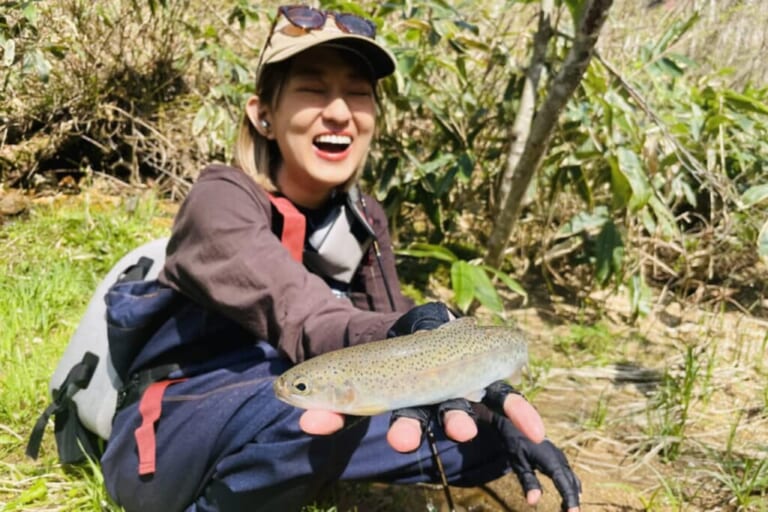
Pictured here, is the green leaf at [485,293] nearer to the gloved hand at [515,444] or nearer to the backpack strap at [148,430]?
the gloved hand at [515,444]

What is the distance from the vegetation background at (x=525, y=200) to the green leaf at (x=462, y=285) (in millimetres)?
11

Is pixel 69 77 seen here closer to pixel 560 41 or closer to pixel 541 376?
pixel 560 41

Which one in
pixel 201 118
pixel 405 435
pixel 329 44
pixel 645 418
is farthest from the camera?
pixel 201 118

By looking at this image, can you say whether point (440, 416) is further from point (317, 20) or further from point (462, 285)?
point (462, 285)

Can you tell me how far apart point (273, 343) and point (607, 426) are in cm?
144

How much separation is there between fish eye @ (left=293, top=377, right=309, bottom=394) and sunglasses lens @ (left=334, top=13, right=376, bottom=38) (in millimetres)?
1075

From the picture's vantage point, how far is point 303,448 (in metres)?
1.58

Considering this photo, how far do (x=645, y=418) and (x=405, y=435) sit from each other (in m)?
1.57

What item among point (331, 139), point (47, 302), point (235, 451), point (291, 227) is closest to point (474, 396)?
point (235, 451)

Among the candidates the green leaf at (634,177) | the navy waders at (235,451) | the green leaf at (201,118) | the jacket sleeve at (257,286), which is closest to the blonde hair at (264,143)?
the jacket sleeve at (257,286)

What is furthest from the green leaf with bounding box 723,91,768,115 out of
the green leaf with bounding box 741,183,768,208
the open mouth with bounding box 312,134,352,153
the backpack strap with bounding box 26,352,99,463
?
the backpack strap with bounding box 26,352,99,463

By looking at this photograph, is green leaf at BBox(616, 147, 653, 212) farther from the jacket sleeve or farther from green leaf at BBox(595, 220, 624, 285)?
the jacket sleeve

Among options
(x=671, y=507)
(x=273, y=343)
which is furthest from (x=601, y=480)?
(x=273, y=343)

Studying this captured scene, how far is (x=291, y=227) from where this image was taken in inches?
73.8
